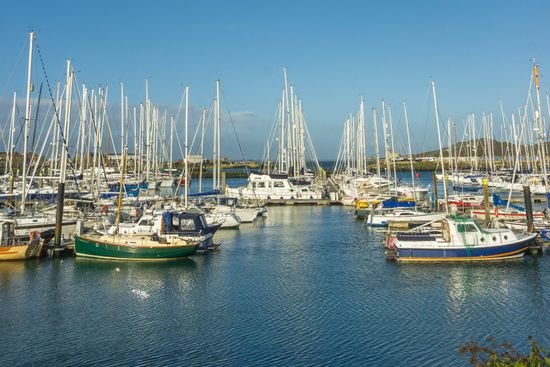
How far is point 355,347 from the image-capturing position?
17828 mm

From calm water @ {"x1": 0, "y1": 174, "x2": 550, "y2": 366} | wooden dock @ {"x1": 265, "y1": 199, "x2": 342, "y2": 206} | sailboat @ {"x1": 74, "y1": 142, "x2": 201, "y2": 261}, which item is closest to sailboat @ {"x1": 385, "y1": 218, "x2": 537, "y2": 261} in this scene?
calm water @ {"x1": 0, "y1": 174, "x2": 550, "y2": 366}

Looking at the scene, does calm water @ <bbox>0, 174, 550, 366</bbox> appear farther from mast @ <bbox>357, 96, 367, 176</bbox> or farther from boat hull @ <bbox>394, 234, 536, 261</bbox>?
mast @ <bbox>357, 96, 367, 176</bbox>

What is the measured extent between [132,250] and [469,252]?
18630 mm

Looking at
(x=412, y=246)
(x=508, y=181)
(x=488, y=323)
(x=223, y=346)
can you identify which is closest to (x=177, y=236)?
(x=412, y=246)

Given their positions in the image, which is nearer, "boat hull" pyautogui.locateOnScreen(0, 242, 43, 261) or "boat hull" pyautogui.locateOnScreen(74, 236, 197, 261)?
"boat hull" pyautogui.locateOnScreen(0, 242, 43, 261)

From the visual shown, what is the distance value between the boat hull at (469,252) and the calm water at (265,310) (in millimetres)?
636

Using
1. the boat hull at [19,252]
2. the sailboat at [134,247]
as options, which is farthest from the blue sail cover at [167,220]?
the boat hull at [19,252]

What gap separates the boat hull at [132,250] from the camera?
1234 inches

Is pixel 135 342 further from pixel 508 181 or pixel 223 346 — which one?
pixel 508 181

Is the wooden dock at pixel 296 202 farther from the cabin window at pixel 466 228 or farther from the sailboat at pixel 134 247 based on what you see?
the cabin window at pixel 466 228

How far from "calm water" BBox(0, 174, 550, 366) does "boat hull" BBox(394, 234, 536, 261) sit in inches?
25.0

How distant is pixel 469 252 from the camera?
2975 centimetres

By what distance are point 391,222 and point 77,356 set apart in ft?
103

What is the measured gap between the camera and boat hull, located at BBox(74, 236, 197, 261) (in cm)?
3134
